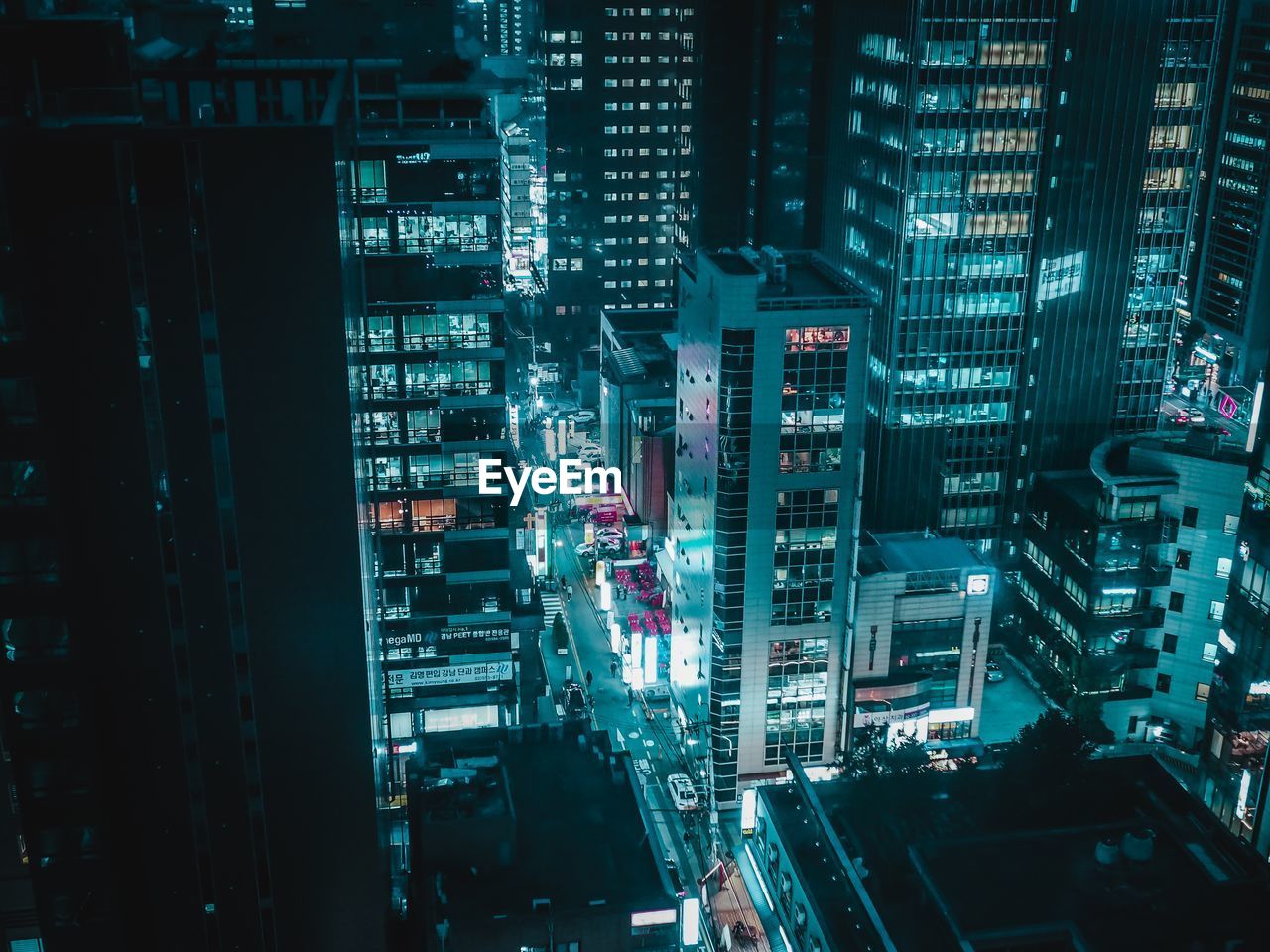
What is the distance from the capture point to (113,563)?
33.9m

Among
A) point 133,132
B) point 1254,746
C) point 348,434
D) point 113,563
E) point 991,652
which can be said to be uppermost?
point 133,132

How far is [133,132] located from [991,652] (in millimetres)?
97357

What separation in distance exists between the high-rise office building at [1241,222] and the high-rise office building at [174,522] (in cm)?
15360

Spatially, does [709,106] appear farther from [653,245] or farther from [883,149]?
[883,149]

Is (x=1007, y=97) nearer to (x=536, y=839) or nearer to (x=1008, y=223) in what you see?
(x=1008, y=223)

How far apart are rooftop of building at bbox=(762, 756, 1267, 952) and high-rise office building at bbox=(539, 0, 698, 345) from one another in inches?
4474

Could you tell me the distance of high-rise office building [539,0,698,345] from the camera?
172 meters

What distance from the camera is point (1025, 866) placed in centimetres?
6500

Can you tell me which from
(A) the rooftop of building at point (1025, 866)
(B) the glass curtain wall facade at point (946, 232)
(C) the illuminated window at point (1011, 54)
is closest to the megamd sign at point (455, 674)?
(A) the rooftop of building at point (1025, 866)

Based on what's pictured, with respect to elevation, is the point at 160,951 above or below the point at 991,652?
above

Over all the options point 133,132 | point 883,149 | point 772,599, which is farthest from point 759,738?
point 133,132

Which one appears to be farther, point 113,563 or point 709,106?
point 709,106

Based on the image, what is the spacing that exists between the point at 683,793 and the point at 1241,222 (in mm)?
122127

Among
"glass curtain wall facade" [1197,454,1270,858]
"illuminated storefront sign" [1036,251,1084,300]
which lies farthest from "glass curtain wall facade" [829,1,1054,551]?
"glass curtain wall facade" [1197,454,1270,858]
